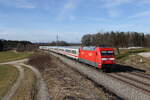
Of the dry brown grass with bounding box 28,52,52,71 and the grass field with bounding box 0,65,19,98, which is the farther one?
the dry brown grass with bounding box 28,52,52,71

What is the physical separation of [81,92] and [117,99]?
2824 mm

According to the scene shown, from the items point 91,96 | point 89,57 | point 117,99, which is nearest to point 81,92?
point 91,96

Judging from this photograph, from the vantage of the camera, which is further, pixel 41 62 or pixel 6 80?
pixel 41 62

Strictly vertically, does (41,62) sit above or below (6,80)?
above

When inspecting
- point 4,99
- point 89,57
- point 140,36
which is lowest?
point 4,99

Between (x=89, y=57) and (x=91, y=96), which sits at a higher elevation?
(x=89, y=57)

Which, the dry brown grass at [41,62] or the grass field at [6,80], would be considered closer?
the grass field at [6,80]

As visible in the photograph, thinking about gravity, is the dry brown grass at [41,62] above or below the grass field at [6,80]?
above

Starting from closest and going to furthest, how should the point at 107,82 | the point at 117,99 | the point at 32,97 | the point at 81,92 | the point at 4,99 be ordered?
the point at 117,99 → the point at 81,92 → the point at 32,97 → the point at 4,99 → the point at 107,82

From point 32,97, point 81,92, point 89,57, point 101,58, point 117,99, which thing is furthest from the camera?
point 89,57

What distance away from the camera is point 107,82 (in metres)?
15.4

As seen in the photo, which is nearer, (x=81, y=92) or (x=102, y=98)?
(x=102, y=98)

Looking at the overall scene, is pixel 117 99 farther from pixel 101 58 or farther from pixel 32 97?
pixel 101 58

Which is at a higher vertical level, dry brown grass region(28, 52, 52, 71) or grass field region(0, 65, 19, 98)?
dry brown grass region(28, 52, 52, 71)
